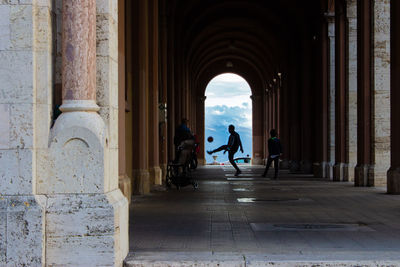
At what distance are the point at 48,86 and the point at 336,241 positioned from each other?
10.5 feet

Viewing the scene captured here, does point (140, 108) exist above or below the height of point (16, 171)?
above

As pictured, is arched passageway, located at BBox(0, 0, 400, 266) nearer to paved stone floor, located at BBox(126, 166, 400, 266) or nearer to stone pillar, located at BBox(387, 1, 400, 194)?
stone pillar, located at BBox(387, 1, 400, 194)

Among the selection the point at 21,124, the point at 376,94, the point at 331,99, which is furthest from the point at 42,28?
the point at 331,99

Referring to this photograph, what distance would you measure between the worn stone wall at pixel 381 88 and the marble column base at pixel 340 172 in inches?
129

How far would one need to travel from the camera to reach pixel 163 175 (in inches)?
706

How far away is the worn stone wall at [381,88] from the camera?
1512cm

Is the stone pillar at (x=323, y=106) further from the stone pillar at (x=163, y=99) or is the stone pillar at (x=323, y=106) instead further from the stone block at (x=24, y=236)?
the stone block at (x=24, y=236)

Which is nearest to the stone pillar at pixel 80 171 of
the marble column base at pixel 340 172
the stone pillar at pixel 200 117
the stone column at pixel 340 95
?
the marble column base at pixel 340 172

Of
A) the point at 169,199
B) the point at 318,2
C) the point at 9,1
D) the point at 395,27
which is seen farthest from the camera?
the point at 318,2

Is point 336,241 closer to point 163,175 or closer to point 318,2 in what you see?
point 163,175

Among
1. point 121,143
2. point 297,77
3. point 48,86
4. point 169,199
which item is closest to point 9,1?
point 48,86

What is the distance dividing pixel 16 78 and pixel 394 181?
9.32m

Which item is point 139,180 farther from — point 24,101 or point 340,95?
point 340,95

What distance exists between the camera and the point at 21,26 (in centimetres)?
573
